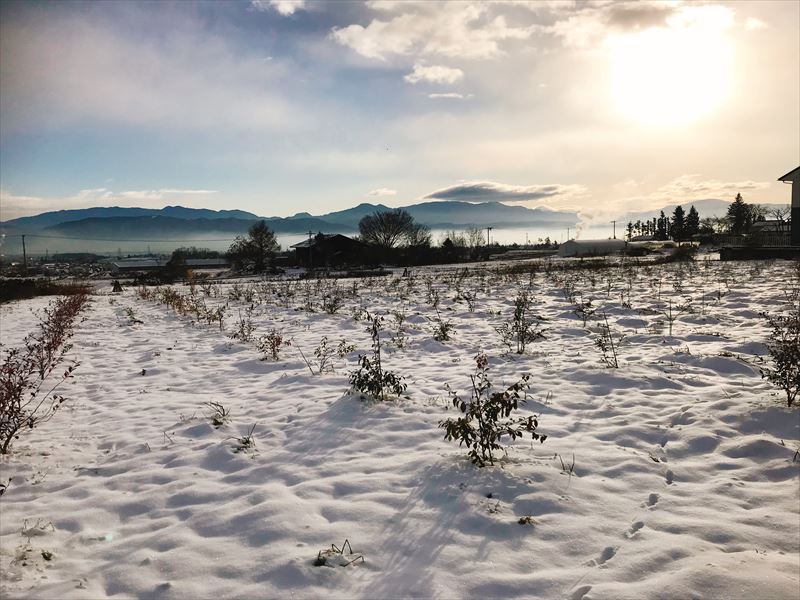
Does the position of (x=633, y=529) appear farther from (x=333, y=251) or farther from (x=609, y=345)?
(x=333, y=251)

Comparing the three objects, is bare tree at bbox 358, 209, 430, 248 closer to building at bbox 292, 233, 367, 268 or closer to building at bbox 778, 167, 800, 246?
building at bbox 292, 233, 367, 268

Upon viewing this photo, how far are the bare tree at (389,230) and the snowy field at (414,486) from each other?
2964 inches

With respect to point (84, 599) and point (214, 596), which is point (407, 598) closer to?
point (214, 596)

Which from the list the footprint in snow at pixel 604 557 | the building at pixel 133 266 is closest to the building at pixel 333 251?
the building at pixel 133 266

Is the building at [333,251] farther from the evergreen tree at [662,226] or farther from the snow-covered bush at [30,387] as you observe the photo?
the evergreen tree at [662,226]

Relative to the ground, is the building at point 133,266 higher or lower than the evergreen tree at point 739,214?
lower

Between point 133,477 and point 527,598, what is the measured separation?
11.4 feet

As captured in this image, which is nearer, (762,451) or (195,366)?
(762,451)

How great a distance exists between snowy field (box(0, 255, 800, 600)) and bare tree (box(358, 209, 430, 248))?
75280 millimetres

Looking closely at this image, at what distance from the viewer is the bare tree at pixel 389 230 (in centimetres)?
8212

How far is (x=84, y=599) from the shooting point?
2.59m

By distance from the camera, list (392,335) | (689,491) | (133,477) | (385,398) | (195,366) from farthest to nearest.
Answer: (392,335) < (195,366) < (385,398) < (133,477) < (689,491)

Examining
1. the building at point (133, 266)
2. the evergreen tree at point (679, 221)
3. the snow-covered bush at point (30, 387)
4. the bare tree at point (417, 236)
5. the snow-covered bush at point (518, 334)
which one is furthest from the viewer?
the building at point (133, 266)

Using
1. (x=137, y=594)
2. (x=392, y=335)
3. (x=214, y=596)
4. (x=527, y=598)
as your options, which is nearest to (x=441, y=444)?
(x=527, y=598)
